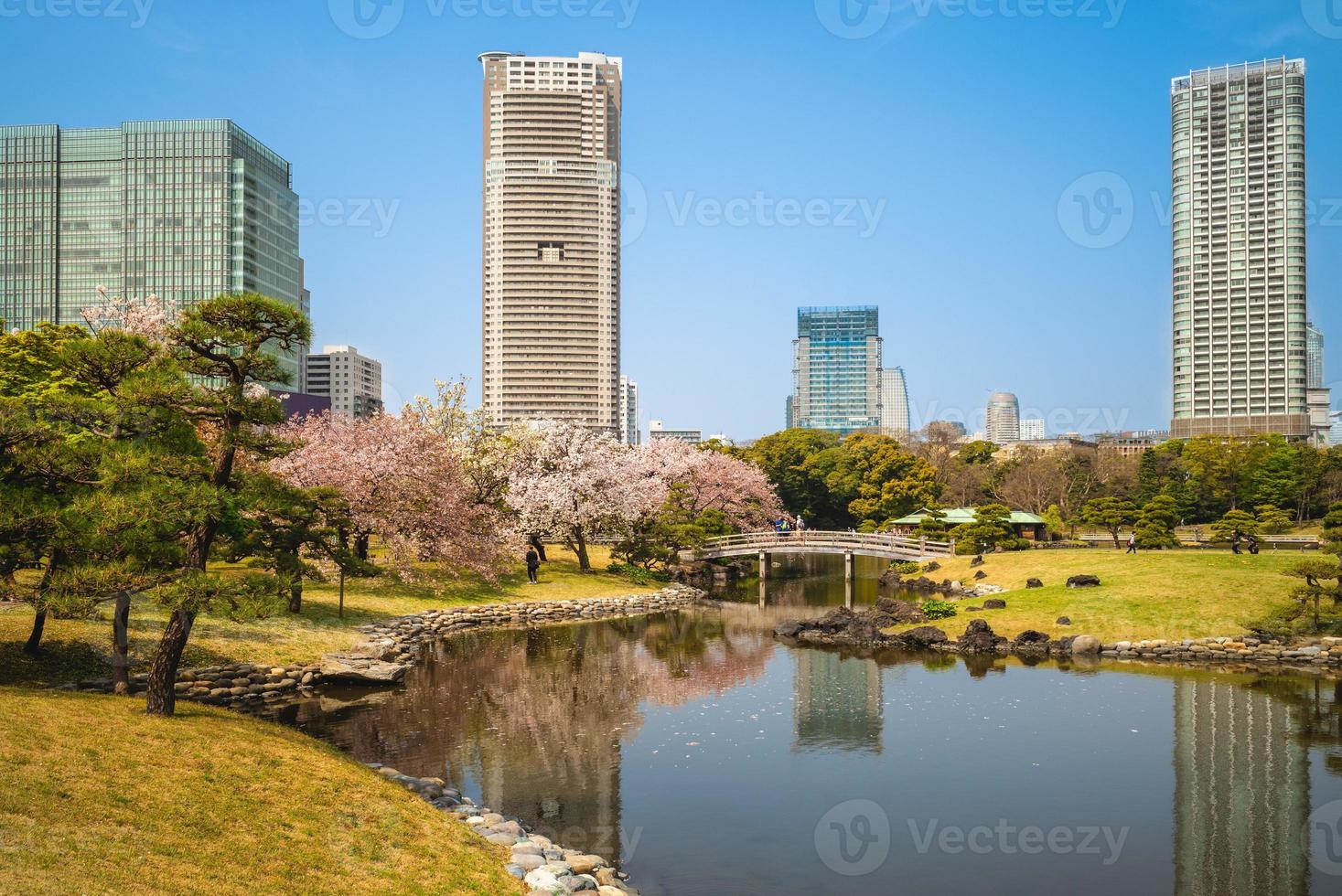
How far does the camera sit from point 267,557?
79.3 feet

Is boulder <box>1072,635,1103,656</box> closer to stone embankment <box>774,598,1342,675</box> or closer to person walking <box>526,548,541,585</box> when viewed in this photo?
stone embankment <box>774,598,1342,675</box>

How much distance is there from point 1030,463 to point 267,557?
220 ft

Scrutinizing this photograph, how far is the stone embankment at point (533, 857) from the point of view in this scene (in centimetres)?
1225

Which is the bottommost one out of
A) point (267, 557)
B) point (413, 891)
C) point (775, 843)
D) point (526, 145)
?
point (775, 843)

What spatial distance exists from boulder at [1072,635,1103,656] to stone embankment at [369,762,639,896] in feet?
70.6

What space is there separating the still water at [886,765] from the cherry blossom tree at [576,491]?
16219mm

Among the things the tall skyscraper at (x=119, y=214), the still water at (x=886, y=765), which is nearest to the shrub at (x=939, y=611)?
the still water at (x=886, y=765)

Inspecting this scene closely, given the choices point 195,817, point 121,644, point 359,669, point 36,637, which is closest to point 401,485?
point 359,669

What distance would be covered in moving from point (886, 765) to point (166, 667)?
14.1 metres

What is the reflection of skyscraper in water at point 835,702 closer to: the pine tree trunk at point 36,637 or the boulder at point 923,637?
the boulder at point 923,637

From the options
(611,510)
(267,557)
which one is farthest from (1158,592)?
(267,557)

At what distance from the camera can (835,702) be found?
81.7 feet

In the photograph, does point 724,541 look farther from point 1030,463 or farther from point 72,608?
point 72,608

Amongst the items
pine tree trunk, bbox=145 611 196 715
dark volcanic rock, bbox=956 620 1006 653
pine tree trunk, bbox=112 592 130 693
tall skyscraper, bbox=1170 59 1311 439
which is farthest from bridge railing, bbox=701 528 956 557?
tall skyscraper, bbox=1170 59 1311 439
